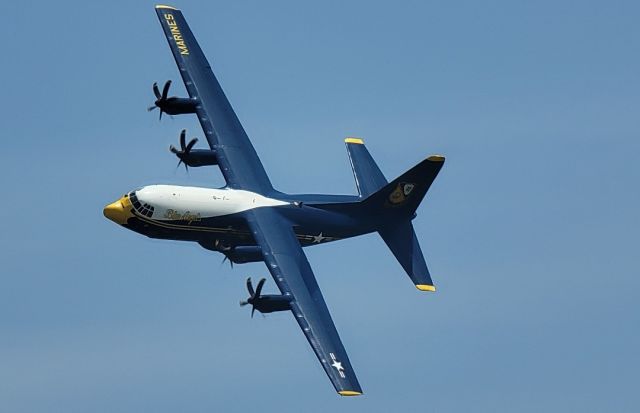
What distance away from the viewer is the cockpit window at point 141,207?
142250 millimetres

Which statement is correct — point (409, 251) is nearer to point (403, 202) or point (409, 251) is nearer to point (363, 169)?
point (403, 202)

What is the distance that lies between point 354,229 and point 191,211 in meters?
13.0

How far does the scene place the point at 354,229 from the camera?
148m

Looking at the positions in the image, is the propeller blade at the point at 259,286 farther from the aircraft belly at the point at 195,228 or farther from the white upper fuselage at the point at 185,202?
the white upper fuselage at the point at 185,202

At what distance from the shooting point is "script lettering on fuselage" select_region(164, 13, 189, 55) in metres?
153

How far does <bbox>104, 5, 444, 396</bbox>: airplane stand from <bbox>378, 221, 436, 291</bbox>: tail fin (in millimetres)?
72

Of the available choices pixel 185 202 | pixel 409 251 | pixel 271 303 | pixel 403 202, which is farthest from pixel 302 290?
pixel 403 202

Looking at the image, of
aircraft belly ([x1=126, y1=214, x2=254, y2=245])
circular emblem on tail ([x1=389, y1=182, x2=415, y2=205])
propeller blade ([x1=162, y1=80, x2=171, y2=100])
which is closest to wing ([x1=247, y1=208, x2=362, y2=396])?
aircraft belly ([x1=126, y1=214, x2=254, y2=245])

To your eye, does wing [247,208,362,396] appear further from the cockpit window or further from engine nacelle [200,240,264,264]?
the cockpit window

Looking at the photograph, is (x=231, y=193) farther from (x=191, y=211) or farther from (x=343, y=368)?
(x=343, y=368)

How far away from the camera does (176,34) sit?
154 meters

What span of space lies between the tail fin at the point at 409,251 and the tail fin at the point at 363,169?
3316 mm

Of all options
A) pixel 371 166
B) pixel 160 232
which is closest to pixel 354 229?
pixel 371 166

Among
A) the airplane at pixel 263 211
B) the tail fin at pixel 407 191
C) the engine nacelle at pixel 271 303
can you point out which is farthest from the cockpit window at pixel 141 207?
the tail fin at pixel 407 191
